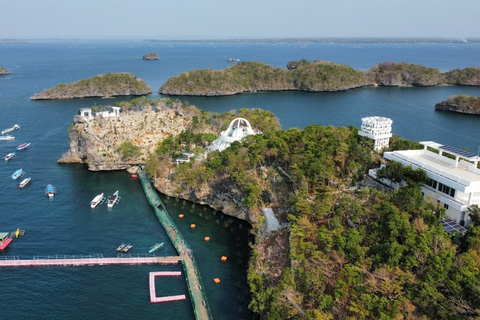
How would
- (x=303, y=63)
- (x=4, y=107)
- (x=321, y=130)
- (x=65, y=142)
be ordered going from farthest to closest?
(x=303, y=63)
(x=4, y=107)
(x=65, y=142)
(x=321, y=130)

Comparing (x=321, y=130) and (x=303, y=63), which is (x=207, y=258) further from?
(x=303, y=63)

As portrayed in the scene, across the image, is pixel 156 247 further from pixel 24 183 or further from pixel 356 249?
pixel 24 183

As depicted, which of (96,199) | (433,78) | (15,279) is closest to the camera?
(15,279)

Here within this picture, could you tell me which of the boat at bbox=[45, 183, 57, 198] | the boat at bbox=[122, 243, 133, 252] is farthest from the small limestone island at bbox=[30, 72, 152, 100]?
the boat at bbox=[122, 243, 133, 252]

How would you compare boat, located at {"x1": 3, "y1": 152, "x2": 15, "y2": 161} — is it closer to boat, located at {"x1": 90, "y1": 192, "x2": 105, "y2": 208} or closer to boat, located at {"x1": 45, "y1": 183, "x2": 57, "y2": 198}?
boat, located at {"x1": 45, "y1": 183, "x2": 57, "y2": 198}

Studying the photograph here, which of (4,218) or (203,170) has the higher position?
(203,170)

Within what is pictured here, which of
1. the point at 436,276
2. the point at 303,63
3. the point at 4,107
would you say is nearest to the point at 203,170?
the point at 436,276

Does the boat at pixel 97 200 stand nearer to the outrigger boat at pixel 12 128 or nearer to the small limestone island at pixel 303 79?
the outrigger boat at pixel 12 128

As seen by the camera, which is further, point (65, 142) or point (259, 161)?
point (65, 142)
